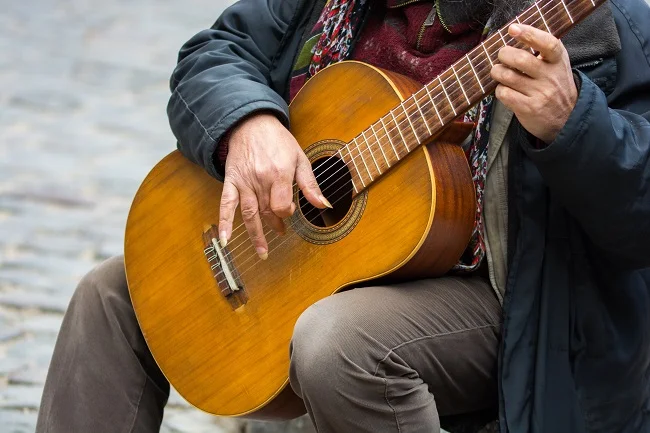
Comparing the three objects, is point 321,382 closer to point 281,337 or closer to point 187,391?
point 281,337

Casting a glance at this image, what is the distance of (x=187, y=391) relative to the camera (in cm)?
223

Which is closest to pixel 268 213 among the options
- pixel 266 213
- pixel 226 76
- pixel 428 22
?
pixel 266 213

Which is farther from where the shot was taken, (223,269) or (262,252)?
(223,269)

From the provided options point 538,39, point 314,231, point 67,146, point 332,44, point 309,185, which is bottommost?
point 67,146

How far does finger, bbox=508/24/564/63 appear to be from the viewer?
1.73m

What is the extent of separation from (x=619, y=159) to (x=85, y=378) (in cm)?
123

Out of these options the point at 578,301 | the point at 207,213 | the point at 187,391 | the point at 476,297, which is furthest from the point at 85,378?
the point at 578,301

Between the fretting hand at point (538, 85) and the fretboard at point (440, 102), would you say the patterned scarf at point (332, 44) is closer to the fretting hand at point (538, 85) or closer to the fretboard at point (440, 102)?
the fretboard at point (440, 102)

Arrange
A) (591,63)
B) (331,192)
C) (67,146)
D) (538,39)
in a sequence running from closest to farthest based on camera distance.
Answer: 1. (538,39)
2. (591,63)
3. (331,192)
4. (67,146)

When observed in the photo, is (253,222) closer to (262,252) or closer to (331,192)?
(262,252)

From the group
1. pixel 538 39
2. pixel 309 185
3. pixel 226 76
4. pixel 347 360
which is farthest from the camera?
pixel 226 76

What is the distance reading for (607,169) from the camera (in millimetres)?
1814

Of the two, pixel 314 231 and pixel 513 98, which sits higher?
pixel 513 98

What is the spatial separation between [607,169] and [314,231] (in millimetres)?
618
